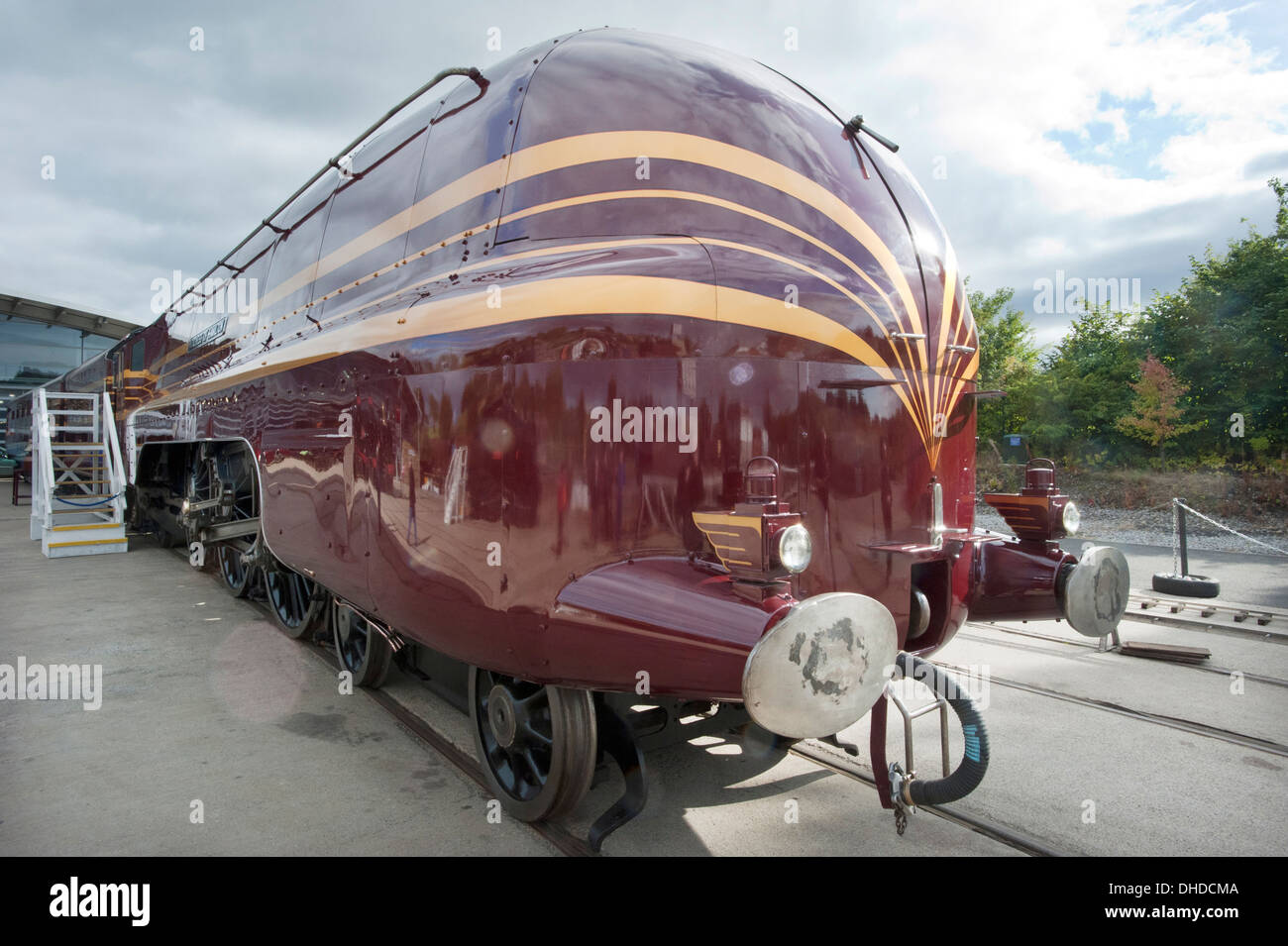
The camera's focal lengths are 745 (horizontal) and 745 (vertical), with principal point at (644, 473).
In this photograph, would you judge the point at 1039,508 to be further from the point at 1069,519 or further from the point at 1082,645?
the point at 1082,645

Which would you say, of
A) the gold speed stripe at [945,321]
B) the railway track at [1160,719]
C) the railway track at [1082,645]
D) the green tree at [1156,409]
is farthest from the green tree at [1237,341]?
the gold speed stripe at [945,321]

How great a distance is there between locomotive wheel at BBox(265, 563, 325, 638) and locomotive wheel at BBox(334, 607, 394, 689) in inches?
19.6

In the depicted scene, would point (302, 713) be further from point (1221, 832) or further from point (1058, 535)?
point (1221, 832)

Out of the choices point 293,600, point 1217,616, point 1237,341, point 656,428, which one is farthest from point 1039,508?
point 1237,341

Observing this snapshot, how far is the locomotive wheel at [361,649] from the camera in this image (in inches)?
185

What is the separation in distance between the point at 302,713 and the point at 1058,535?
4258 millimetres

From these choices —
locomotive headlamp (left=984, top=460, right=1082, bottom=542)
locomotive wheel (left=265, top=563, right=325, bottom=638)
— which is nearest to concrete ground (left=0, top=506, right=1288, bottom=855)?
locomotive wheel (left=265, top=563, right=325, bottom=638)

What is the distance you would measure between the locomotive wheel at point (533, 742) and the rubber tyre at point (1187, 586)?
760cm

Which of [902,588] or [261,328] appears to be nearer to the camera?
[902,588]

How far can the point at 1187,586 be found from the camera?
306 inches

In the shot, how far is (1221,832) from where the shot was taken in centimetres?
304

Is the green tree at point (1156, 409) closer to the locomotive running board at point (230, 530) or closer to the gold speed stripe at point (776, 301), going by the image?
the gold speed stripe at point (776, 301)
